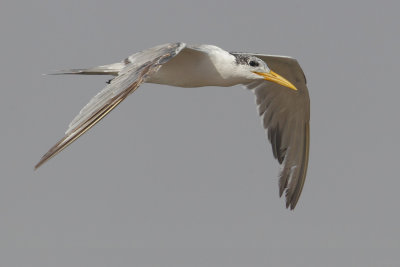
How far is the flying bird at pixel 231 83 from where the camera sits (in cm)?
977

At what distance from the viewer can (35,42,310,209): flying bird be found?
32.1 feet

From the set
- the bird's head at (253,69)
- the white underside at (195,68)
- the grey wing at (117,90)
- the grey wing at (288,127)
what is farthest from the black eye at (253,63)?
the grey wing at (288,127)

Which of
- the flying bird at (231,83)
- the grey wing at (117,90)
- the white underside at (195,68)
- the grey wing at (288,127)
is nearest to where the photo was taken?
the grey wing at (117,90)

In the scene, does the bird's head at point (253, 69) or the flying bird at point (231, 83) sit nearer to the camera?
the flying bird at point (231, 83)

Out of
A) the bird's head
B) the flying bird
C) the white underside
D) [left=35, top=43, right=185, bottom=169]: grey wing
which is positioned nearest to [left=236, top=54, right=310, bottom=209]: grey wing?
the flying bird

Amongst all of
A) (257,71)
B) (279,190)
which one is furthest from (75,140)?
(279,190)

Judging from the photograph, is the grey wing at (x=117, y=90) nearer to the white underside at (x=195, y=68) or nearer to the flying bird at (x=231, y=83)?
the flying bird at (x=231, y=83)

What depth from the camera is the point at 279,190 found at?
15.5 metres

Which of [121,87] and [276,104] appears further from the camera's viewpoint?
[276,104]

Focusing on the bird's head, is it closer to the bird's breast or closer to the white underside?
the white underside

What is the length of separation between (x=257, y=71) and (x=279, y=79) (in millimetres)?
390

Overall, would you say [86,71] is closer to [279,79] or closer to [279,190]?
[279,79]

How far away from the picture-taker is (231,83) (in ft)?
43.2

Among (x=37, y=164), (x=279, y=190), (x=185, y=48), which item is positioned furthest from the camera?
(x=279, y=190)
